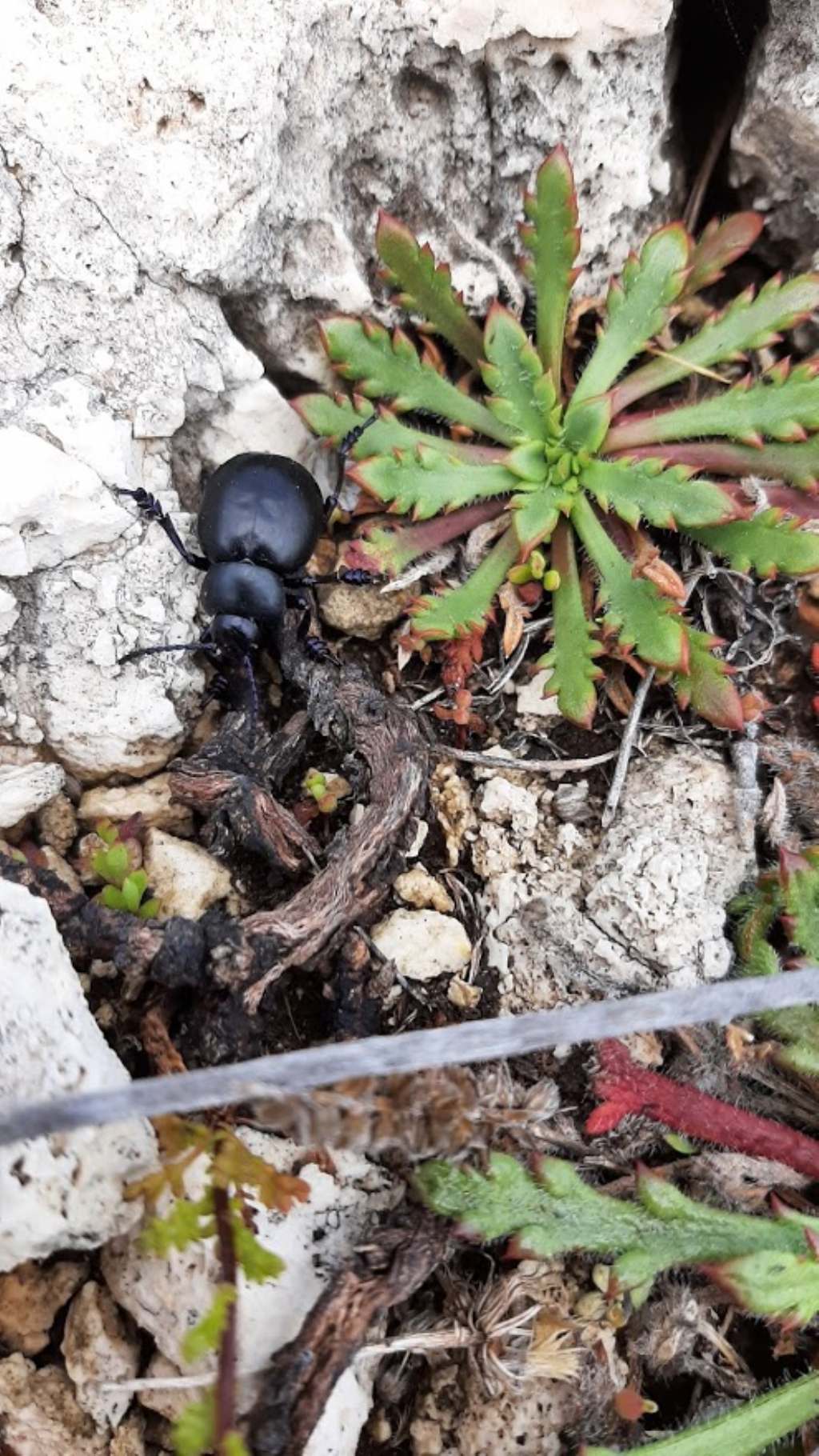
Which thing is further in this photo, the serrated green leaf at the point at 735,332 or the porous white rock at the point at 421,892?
the serrated green leaf at the point at 735,332

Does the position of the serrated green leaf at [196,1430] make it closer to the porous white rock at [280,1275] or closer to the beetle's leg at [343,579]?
the porous white rock at [280,1275]

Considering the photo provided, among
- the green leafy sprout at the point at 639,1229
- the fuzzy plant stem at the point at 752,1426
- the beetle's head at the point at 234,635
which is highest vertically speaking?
the beetle's head at the point at 234,635

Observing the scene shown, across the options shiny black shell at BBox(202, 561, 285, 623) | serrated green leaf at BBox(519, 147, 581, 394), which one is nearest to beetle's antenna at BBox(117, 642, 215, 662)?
shiny black shell at BBox(202, 561, 285, 623)

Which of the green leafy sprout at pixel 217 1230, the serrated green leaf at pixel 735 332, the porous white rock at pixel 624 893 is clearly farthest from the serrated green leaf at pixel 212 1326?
the serrated green leaf at pixel 735 332

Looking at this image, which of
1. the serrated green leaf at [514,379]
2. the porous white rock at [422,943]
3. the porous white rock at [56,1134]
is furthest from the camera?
the serrated green leaf at [514,379]

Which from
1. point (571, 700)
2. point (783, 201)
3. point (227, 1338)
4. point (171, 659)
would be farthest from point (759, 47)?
point (227, 1338)

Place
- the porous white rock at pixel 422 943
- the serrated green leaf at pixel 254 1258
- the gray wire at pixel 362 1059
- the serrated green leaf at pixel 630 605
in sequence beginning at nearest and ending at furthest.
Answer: the gray wire at pixel 362 1059
the serrated green leaf at pixel 254 1258
the porous white rock at pixel 422 943
the serrated green leaf at pixel 630 605

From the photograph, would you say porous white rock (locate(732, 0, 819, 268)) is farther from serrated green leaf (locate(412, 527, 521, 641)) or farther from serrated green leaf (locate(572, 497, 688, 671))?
serrated green leaf (locate(412, 527, 521, 641))
